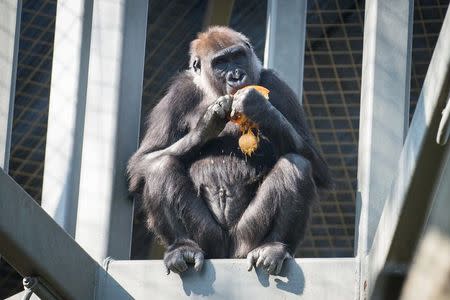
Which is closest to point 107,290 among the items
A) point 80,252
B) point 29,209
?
point 80,252

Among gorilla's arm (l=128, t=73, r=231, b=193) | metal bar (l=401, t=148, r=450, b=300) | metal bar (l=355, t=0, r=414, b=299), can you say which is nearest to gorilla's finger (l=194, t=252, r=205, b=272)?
gorilla's arm (l=128, t=73, r=231, b=193)

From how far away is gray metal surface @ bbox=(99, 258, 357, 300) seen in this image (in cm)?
491

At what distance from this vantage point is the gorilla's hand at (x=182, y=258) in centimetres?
509

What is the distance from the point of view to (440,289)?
269 centimetres

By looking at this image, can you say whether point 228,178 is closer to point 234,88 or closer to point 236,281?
point 234,88

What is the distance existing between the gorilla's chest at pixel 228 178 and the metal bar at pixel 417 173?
140 cm

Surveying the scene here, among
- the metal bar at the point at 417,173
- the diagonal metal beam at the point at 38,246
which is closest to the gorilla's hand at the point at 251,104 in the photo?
the diagonal metal beam at the point at 38,246

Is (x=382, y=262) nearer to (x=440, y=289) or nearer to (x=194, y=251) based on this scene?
(x=194, y=251)

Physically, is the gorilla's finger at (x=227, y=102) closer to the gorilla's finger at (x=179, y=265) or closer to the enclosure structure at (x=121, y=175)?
the enclosure structure at (x=121, y=175)

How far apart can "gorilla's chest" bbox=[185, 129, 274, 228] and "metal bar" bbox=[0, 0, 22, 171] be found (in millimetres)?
823

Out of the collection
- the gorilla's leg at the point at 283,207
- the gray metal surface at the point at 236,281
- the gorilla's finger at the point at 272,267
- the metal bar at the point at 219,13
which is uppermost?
the metal bar at the point at 219,13

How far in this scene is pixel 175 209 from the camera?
5465 millimetres

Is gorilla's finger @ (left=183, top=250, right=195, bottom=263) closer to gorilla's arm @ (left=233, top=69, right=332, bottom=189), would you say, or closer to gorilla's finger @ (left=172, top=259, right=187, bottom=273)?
gorilla's finger @ (left=172, top=259, right=187, bottom=273)

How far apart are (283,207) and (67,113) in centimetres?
102
